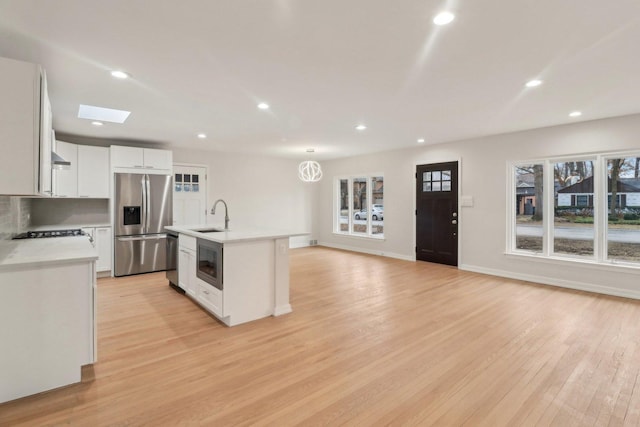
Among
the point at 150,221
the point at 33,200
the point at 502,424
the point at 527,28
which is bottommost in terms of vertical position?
the point at 502,424

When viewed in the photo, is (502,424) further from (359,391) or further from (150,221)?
(150,221)

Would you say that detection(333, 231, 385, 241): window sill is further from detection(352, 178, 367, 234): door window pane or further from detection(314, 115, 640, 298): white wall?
detection(352, 178, 367, 234): door window pane

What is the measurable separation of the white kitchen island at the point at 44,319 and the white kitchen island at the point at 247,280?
1.17m

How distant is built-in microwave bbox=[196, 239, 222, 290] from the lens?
336 cm

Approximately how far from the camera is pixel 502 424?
1889mm

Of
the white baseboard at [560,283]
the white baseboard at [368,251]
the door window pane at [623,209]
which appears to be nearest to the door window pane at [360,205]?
the white baseboard at [368,251]

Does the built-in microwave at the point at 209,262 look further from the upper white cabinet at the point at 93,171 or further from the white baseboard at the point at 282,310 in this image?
the upper white cabinet at the point at 93,171

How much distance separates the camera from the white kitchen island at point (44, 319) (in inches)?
82.8

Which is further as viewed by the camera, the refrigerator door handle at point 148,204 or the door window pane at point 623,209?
the refrigerator door handle at point 148,204

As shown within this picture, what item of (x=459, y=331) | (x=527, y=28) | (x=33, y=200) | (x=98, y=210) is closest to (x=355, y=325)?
(x=459, y=331)

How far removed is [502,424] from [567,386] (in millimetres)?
794

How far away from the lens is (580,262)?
471 cm

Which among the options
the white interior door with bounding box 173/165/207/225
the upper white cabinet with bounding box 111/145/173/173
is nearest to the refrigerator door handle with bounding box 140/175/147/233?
the upper white cabinet with bounding box 111/145/173/173

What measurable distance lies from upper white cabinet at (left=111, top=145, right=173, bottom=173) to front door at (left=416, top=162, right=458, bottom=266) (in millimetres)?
5130
